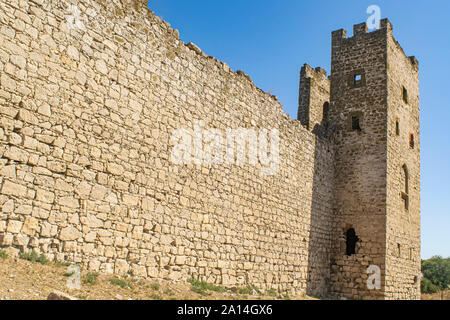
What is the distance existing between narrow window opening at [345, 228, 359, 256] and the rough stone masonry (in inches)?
1.7

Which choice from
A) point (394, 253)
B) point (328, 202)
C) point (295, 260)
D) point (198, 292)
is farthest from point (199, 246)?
point (394, 253)

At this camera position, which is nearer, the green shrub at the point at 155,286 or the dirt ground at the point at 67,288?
the dirt ground at the point at 67,288

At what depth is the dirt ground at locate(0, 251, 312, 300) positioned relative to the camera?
479 cm

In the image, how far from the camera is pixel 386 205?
1318 cm

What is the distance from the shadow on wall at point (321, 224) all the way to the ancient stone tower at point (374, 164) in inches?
10.9

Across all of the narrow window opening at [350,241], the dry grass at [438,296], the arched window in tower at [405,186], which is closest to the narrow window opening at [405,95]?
the arched window in tower at [405,186]

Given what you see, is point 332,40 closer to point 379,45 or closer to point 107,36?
point 379,45

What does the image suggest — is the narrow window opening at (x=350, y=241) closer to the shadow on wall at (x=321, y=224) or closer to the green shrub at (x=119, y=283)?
the shadow on wall at (x=321, y=224)

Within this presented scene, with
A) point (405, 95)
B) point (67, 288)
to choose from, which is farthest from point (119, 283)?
point (405, 95)

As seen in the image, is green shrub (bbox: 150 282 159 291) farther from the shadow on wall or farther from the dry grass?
the dry grass

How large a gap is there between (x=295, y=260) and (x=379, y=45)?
7.70m

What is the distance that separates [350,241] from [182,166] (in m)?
7.48

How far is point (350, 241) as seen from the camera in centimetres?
1379

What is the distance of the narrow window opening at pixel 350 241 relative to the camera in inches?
536
